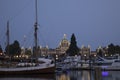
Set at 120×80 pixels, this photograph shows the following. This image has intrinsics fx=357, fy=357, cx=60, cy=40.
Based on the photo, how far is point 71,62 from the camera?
109 meters

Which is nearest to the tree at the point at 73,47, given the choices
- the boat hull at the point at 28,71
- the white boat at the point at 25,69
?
the boat hull at the point at 28,71

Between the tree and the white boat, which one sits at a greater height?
the tree

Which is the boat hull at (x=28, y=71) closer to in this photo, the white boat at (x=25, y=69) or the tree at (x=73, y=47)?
the white boat at (x=25, y=69)

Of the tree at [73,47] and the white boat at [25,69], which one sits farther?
the tree at [73,47]


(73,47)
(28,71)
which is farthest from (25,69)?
(73,47)

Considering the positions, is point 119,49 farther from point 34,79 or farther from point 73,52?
point 34,79

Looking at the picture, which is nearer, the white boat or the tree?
the white boat

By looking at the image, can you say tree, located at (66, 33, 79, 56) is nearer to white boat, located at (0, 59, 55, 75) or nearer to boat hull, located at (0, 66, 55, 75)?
boat hull, located at (0, 66, 55, 75)

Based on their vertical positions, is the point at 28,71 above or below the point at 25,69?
below

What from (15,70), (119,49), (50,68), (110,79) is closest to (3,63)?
(15,70)

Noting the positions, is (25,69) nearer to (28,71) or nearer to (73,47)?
(28,71)

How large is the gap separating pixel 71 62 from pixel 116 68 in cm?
2034

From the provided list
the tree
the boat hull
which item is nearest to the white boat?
the boat hull

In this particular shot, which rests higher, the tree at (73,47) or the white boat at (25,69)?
the tree at (73,47)
